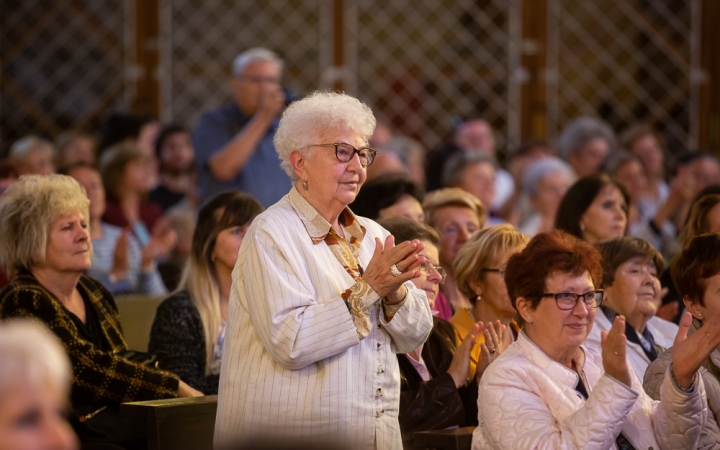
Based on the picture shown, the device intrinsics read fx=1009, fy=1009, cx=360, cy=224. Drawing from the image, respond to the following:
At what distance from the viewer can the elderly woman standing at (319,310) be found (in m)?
2.34

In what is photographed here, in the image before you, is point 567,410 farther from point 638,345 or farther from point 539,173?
point 539,173

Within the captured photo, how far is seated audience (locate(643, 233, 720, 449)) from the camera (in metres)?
2.66

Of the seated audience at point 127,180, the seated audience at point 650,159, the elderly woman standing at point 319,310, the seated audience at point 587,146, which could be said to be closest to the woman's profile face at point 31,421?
the elderly woman standing at point 319,310

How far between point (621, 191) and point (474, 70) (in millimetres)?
3416

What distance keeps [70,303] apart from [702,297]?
188cm

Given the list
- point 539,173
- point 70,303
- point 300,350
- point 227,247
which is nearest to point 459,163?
point 539,173

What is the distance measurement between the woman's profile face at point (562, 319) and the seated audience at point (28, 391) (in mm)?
1486

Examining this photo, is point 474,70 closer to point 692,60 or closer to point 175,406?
point 692,60

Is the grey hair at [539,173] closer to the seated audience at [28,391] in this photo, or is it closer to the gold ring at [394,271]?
the gold ring at [394,271]

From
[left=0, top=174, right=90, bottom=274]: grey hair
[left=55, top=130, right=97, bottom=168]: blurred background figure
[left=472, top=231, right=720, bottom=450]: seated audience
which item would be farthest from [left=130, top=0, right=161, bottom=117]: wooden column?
[left=472, top=231, right=720, bottom=450]: seated audience

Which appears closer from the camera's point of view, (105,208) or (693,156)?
(105,208)

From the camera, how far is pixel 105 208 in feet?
16.9

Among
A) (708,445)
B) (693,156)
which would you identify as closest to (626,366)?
(708,445)

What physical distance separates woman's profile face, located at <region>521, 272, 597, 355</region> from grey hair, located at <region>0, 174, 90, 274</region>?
1.52 meters
